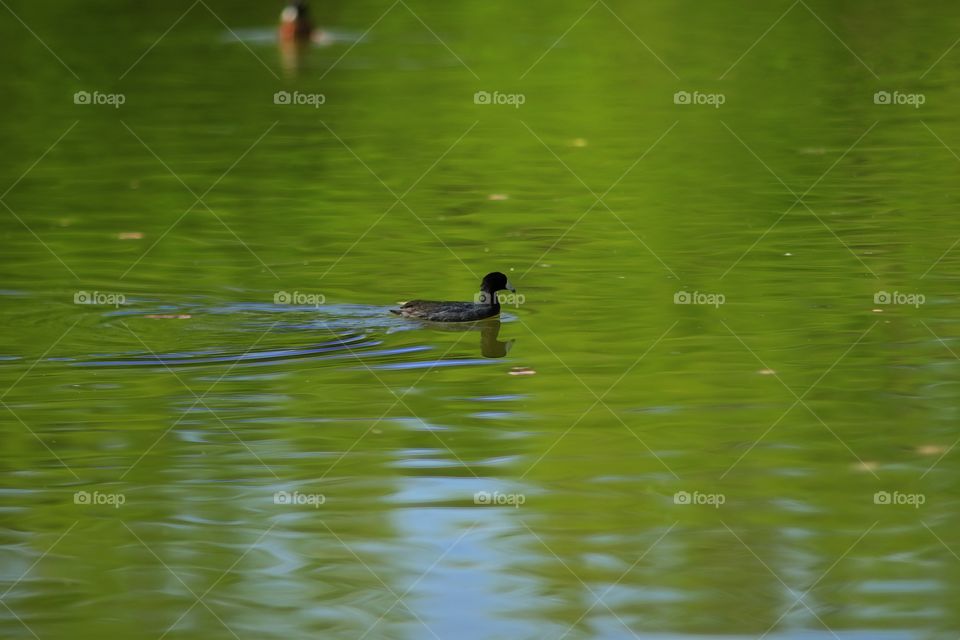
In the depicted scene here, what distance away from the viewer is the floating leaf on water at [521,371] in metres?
9.67

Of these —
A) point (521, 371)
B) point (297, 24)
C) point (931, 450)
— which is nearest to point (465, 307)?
point (521, 371)

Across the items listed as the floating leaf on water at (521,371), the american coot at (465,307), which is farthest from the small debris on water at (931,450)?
the american coot at (465,307)

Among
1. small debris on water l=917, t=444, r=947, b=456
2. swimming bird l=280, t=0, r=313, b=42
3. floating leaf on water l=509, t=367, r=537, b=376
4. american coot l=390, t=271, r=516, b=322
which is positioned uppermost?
swimming bird l=280, t=0, r=313, b=42

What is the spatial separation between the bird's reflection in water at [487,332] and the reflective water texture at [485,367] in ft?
0.18

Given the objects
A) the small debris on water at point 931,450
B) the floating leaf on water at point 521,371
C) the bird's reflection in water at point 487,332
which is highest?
the bird's reflection in water at point 487,332

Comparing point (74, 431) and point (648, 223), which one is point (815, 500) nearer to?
point (74, 431)

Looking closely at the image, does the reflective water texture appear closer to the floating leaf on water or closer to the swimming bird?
the floating leaf on water

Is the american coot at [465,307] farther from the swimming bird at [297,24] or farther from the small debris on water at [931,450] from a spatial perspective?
the swimming bird at [297,24]

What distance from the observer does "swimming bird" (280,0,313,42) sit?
25.3 metres

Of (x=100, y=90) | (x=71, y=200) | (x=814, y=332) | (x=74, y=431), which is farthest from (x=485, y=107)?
(x=74, y=431)

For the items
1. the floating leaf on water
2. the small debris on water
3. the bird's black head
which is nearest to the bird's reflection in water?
the bird's black head

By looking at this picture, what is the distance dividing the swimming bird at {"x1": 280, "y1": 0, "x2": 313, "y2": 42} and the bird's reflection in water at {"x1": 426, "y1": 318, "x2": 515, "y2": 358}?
15.1 m

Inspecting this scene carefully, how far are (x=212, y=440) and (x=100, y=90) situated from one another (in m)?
14.8

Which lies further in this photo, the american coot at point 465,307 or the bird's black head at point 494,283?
the bird's black head at point 494,283
